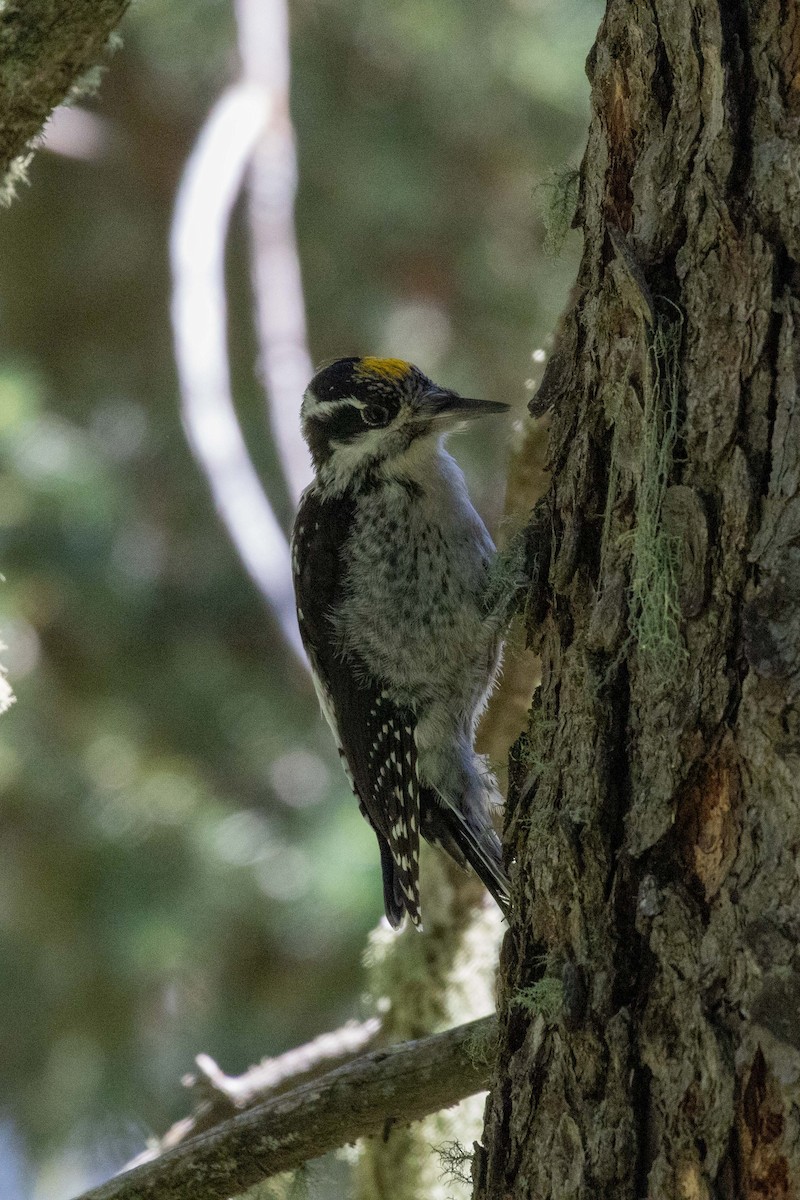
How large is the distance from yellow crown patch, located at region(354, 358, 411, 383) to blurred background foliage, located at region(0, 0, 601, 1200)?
1.62m

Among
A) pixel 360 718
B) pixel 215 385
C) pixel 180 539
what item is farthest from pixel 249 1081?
pixel 180 539

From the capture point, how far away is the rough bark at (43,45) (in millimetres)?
2312

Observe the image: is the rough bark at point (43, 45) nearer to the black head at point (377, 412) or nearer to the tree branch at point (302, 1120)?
the black head at point (377, 412)

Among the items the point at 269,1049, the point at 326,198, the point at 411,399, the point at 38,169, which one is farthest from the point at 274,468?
the point at 411,399

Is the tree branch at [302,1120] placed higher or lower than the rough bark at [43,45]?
lower

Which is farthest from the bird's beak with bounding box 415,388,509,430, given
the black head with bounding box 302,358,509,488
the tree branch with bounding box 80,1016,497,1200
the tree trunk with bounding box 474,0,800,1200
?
the tree branch with bounding box 80,1016,497,1200

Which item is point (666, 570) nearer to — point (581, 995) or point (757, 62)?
point (581, 995)

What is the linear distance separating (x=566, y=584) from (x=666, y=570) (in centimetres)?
30

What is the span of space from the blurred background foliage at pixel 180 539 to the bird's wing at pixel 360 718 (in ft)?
5.27

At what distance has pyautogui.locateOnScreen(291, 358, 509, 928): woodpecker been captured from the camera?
3.47 meters

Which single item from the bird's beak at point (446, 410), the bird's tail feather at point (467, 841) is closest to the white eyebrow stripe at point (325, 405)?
the bird's beak at point (446, 410)

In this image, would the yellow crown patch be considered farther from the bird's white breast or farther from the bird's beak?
the bird's white breast

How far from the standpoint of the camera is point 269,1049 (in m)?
7.10

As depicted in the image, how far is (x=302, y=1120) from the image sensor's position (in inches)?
94.7
